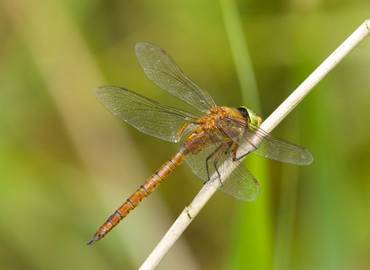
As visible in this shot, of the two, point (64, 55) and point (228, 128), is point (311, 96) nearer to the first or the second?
point (228, 128)

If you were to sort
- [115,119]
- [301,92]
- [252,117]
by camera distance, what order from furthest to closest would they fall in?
[115,119] → [252,117] → [301,92]

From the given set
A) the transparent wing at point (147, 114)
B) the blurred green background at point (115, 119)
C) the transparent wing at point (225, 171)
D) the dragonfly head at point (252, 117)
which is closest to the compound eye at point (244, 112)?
the dragonfly head at point (252, 117)

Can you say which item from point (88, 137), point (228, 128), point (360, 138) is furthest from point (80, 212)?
point (360, 138)

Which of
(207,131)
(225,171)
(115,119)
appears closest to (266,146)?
(225,171)

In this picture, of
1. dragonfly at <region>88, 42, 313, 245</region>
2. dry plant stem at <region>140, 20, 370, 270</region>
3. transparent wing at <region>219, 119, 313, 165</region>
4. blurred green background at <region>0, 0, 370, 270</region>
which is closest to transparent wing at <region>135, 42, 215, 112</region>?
dragonfly at <region>88, 42, 313, 245</region>

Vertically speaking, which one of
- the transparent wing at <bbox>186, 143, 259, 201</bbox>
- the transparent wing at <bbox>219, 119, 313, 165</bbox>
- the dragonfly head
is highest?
the dragonfly head

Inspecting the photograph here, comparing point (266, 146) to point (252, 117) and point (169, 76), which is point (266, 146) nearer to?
point (252, 117)

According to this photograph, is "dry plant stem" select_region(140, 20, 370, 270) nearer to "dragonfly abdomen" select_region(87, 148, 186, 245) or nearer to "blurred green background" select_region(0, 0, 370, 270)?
"dragonfly abdomen" select_region(87, 148, 186, 245)
